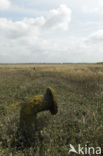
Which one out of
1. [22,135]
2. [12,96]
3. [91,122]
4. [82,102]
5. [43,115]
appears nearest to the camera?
[22,135]

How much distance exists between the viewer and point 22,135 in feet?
9.33

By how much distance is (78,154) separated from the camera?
7.54ft

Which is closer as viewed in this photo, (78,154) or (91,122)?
(78,154)

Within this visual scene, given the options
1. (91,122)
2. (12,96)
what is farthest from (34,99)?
(12,96)

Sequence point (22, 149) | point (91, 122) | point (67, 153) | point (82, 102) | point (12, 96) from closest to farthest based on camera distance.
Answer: point (67, 153) < point (22, 149) < point (91, 122) < point (82, 102) < point (12, 96)

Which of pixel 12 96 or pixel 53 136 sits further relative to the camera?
pixel 12 96

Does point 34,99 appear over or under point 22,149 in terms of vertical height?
over

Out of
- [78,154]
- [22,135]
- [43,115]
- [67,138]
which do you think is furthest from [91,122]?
[22,135]

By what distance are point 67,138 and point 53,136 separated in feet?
1.04

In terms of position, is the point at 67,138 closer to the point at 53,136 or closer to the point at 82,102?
the point at 53,136

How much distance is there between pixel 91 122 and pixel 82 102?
81.3 inches

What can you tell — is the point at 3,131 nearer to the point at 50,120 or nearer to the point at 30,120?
the point at 30,120

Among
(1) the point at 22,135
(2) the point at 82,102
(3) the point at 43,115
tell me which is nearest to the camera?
(1) the point at 22,135

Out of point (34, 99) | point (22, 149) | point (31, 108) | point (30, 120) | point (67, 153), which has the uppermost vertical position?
point (34, 99)
